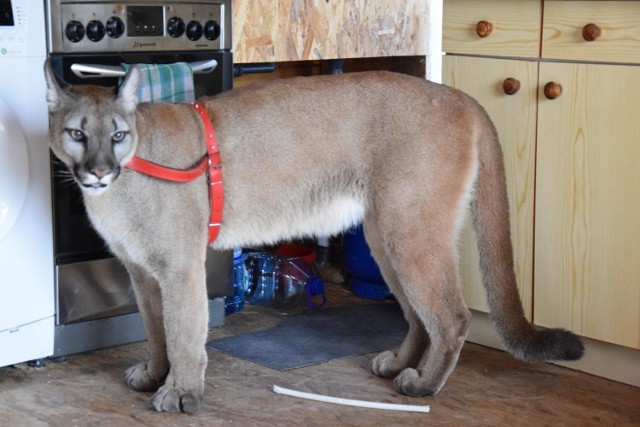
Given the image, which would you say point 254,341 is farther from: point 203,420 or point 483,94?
point 483,94

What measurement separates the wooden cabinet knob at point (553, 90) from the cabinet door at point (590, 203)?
2cm

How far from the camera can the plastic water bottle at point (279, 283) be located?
395 centimetres

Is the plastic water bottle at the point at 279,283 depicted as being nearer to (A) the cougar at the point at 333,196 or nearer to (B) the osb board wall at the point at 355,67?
(B) the osb board wall at the point at 355,67

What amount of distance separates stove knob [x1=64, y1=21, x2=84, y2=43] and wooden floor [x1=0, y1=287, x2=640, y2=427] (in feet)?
3.55

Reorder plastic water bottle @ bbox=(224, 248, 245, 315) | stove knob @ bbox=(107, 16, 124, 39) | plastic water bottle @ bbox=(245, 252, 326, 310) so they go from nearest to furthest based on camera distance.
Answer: stove knob @ bbox=(107, 16, 124, 39), plastic water bottle @ bbox=(224, 248, 245, 315), plastic water bottle @ bbox=(245, 252, 326, 310)

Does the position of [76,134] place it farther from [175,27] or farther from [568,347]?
[568,347]

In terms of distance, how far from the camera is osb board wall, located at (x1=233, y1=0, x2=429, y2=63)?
3277mm

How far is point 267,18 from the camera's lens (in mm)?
3275

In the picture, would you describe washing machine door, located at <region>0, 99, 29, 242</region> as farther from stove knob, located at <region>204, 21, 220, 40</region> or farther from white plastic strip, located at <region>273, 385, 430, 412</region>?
white plastic strip, located at <region>273, 385, 430, 412</region>

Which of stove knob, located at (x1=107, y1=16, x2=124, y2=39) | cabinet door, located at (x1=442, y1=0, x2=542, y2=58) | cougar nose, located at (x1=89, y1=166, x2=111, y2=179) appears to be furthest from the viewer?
cabinet door, located at (x1=442, y1=0, x2=542, y2=58)

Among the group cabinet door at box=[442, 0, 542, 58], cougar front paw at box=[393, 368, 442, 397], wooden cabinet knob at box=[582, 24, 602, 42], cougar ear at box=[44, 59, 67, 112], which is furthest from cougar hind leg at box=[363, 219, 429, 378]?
cougar ear at box=[44, 59, 67, 112]

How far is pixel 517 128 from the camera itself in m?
3.26

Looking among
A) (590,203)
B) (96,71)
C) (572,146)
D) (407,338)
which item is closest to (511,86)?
(572,146)

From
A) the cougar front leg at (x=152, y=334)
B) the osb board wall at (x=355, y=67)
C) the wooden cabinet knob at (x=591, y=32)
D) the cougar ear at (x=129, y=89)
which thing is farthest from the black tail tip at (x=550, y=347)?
the cougar ear at (x=129, y=89)
